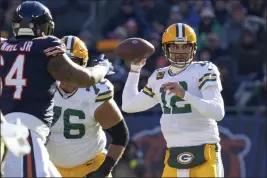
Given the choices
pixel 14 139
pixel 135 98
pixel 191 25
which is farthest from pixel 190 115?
pixel 191 25

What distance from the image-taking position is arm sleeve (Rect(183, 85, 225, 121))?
6.32 meters

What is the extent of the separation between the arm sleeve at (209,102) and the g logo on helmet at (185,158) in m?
0.37

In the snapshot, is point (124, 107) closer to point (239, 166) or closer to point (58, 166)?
point (58, 166)

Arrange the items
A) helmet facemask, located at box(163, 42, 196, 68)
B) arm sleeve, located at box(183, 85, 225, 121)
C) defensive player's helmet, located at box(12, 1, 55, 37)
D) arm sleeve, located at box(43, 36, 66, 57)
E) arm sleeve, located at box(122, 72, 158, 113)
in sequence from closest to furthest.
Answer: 1. arm sleeve, located at box(43, 36, 66, 57)
2. defensive player's helmet, located at box(12, 1, 55, 37)
3. arm sleeve, located at box(183, 85, 225, 121)
4. helmet facemask, located at box(163, 42, 196, 68)
5. arm sleeve, located at box(122, 72, 158, 113)

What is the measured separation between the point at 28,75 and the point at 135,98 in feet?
5.29

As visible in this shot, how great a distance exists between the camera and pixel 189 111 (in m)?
6.58

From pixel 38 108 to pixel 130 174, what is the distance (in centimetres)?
558

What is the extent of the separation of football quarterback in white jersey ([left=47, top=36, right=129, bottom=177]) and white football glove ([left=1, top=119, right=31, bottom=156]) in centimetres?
190

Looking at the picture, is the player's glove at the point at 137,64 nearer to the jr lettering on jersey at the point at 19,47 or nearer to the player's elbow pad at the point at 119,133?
the player's elbow pad at the point at 119,133

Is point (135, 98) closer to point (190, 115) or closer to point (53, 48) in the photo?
point (190, 115)

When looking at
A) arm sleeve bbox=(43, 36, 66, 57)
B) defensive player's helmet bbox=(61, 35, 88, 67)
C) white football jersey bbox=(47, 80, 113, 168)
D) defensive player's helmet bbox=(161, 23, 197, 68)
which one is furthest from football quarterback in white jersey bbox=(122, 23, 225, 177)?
arm sleeve bbox=(43, 36, 66, 57)

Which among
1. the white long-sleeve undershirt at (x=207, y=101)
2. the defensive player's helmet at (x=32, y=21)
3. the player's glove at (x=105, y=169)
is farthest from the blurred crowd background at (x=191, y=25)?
the defensive player's helmet at (x=32, y=21)

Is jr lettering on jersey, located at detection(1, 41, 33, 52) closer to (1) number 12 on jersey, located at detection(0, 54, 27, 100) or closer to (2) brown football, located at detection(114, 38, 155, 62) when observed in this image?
(1) number 12 on jersey, located at detection(0, 54, 27, 100)

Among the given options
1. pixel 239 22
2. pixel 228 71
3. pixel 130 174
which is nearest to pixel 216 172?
pixel 130 174
